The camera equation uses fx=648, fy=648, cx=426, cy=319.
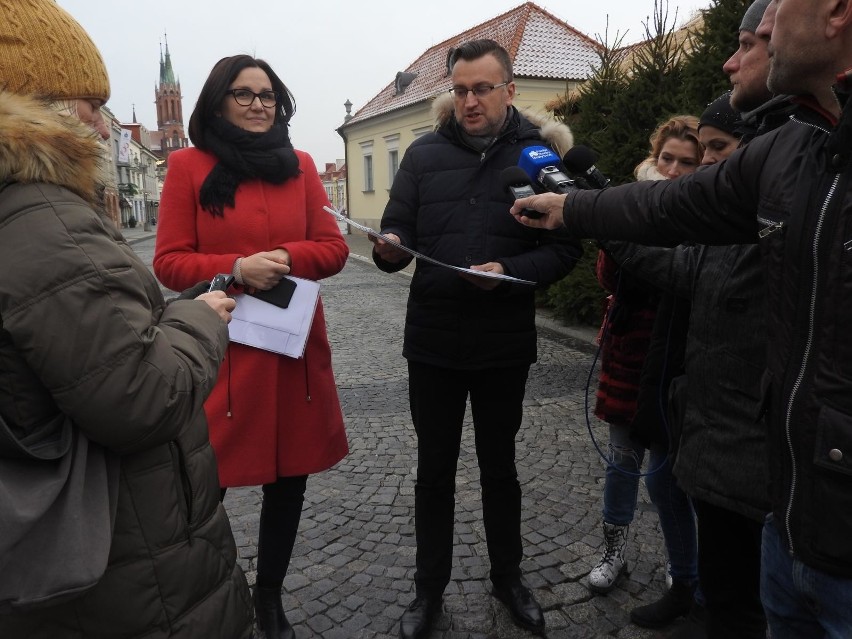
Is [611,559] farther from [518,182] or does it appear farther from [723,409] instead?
[518,182]

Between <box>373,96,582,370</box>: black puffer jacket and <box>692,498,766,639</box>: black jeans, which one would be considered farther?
<box>373,96,582,370</box>: black puffer jacket

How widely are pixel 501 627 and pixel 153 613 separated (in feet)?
5.33

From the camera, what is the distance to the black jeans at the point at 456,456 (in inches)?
100

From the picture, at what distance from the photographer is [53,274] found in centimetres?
115

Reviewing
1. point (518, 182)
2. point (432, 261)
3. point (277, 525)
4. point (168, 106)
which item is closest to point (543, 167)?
point (518, 182)

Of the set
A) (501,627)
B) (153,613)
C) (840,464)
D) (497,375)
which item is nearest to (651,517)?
(501,627)

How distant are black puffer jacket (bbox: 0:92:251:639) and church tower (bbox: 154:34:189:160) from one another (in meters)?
115

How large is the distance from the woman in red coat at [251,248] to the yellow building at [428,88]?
17297mm

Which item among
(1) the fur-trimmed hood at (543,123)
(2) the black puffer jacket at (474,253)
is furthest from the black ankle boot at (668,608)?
(1) the fur-trimmed hood at (543,123)

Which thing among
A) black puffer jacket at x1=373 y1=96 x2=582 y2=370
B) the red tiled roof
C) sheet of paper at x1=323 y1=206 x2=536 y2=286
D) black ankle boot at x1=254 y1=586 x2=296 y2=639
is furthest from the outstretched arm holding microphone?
the red tiled roof

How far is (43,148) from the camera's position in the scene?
3.93ft

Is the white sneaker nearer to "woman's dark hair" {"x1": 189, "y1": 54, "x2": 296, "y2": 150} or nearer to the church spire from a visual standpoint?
"woman's dark hair" {"x1": 189, "y1": 54, "x2": 296, "y2": 150}

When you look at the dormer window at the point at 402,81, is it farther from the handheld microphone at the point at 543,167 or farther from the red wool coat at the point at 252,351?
the handheld microphone at the point at 543,167

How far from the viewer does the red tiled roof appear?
22.0m
